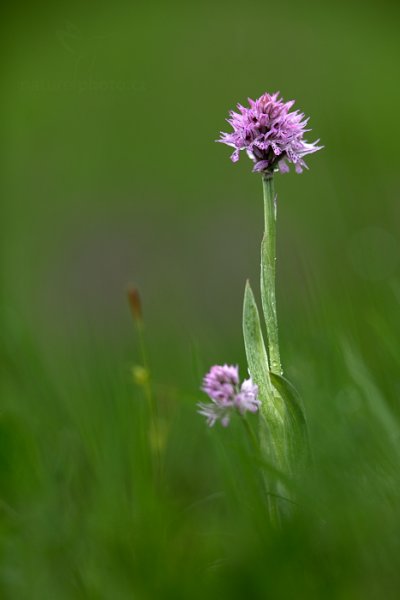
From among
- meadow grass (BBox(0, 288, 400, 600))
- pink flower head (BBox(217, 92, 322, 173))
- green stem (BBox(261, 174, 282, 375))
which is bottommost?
meadow grass (BBox(0, 288, 400, 600))

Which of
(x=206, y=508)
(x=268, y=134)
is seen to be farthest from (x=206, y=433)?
(x=268, y=134)

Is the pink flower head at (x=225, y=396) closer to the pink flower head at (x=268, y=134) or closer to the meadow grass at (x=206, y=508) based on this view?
the meadow grass at (x=206, y=508)

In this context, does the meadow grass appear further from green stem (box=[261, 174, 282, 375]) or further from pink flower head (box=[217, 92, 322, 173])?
pink flower head (box=[217, 92, 322, 173])

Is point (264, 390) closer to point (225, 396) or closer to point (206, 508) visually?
point (225, 396)

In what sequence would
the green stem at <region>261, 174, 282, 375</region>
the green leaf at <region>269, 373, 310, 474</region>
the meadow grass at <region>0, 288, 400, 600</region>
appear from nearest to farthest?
the meadow grass at <region>0, 288, 400, 600</region>
the green leaf at <region>269, 373, 310, 474</region>
the green stem at <region>261, 174, 282, 375</region>

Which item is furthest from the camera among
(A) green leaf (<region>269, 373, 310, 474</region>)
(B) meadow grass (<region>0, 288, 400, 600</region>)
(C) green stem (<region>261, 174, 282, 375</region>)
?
(C) green stem (<region>261, 174, 282, 375</region>)

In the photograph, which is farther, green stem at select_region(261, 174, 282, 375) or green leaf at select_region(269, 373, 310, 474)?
green stem at select_region(261, 174, 282, 375)

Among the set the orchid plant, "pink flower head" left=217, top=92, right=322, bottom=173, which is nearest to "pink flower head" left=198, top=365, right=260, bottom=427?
the orchid plant

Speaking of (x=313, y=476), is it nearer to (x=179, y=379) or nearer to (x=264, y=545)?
(x=264, y=545)

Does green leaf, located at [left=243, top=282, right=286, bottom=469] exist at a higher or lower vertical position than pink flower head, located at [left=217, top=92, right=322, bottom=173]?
lower
